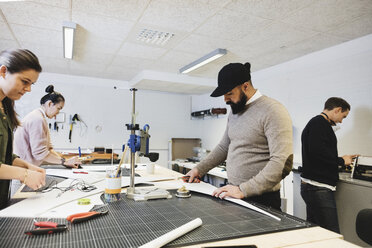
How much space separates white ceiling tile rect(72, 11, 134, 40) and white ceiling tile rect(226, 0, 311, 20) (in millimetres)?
1244

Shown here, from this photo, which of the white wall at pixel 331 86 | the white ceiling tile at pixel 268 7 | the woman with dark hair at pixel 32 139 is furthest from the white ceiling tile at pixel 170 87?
the woman with dark hair at pixel 32 139

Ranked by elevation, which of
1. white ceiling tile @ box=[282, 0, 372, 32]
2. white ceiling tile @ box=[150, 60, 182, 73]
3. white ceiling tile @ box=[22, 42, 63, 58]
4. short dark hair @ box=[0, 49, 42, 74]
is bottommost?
short dark hair @ box=[0, 49, 42, 74]

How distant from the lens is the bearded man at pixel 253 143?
1.24 metres

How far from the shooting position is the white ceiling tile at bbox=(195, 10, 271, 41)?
2.56 meters

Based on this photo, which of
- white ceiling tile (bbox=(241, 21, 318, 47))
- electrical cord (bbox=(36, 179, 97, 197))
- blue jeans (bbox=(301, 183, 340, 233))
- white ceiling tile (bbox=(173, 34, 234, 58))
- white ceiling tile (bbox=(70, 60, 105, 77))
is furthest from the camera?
white ceiling tile (bbox=(70, 60, 105, 77))

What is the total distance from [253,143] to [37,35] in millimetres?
3262

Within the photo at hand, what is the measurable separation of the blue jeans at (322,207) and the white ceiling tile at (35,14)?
3.08 metres

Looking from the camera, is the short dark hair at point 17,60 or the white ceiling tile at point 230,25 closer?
the short dark hair at point 17,60

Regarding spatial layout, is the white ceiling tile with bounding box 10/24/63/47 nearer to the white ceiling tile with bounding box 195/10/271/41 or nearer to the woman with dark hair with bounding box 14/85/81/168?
the woman with dark hair with bounding box 14/85/81/168

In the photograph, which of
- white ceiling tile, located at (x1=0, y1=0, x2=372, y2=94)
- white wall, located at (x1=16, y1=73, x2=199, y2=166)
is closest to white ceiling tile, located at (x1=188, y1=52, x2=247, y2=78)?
white ceiling tile, located at (x1=0, y1=0, x2=372, y2=94)

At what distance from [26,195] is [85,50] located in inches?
119

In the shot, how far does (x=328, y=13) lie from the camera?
95.5 inches

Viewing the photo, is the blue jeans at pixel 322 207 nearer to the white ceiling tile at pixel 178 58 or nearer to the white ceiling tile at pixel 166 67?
the white ceiling tile at pixel 178 58

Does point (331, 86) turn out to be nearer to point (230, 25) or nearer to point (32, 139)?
point (230, 25)
